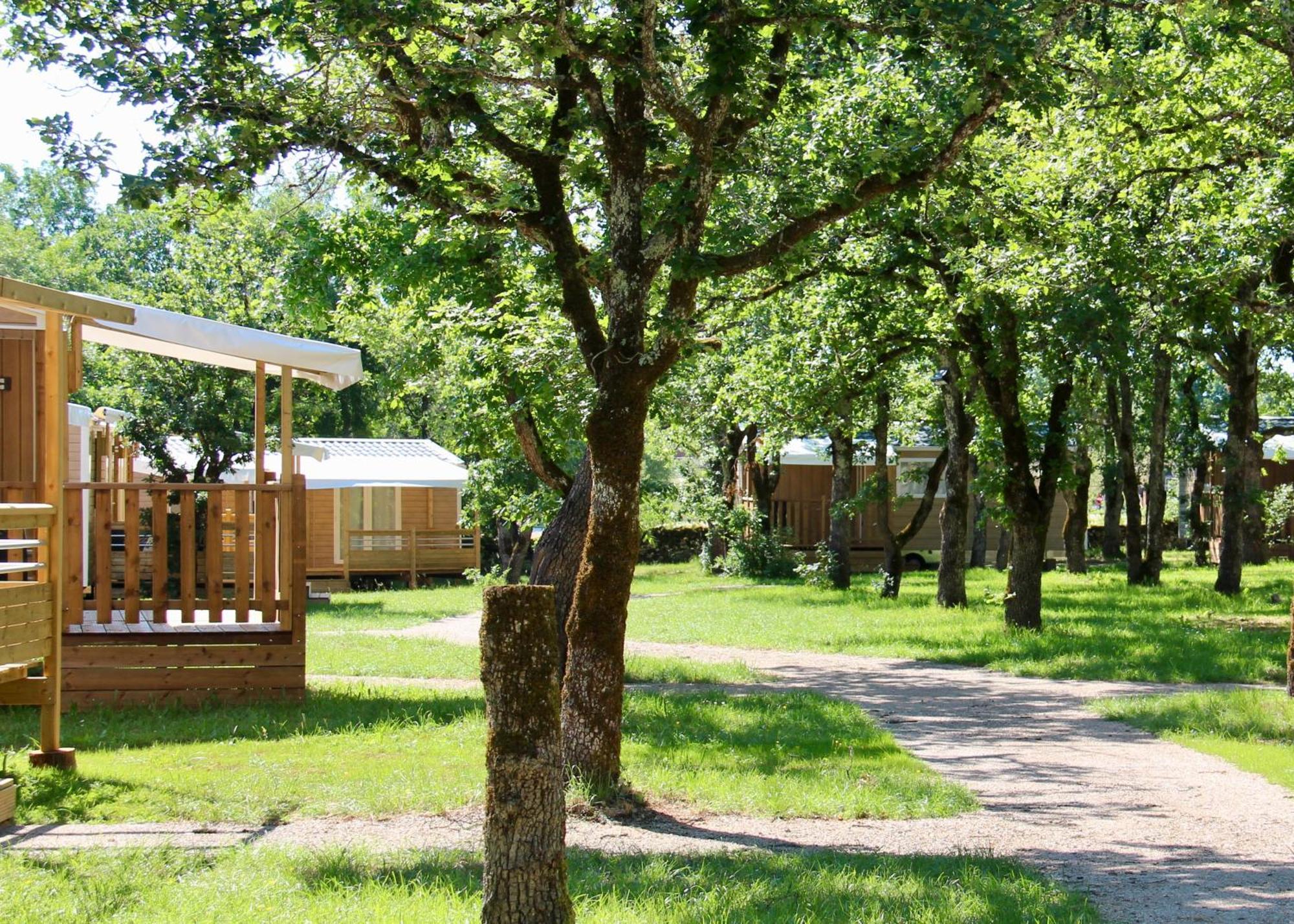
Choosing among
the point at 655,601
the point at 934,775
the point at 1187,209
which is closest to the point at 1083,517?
the point at 655,601

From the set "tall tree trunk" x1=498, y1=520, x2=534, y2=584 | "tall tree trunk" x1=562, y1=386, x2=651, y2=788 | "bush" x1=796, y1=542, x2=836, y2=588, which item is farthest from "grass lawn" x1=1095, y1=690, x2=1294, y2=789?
"tall tree trunk" x1=498, y1=520, x2=534, y2=584

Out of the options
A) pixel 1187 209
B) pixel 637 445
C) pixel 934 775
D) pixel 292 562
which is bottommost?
pixel 934 775

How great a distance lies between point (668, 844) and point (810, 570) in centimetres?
2037

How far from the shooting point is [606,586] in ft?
25.0

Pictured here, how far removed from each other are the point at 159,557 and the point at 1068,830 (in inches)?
287

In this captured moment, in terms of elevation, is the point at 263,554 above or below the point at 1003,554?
above

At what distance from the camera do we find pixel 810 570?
26.7m

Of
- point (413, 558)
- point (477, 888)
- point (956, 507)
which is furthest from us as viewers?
point (413, 558)

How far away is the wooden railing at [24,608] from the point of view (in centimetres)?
723

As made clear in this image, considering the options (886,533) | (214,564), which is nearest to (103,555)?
(214,564)

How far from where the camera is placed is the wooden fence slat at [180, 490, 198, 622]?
10594 mm

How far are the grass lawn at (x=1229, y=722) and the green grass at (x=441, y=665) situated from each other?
3.76 metres

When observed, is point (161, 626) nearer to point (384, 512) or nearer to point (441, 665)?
point (441, 665)

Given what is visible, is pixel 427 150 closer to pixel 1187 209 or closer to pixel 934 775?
pixel 934 775
